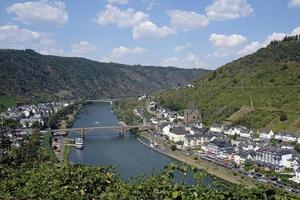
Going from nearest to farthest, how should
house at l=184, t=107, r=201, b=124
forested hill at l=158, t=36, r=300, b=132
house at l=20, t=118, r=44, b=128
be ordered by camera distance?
forested hill at l=158, t=36, r=300, b=132, house at l=184, t=107, r=201, b=124, house at l=20, t=118, r=44, b=128

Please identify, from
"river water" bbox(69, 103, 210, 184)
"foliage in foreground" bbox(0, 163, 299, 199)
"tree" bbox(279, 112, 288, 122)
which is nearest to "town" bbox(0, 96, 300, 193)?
"tree" bbox(279, 112, 288, 122)

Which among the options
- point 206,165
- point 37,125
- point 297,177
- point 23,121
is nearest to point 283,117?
point 206,165

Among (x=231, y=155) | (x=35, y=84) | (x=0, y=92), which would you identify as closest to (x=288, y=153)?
(x=231, y=155)

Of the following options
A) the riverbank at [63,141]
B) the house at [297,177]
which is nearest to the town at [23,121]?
the riverbank at [63,141]

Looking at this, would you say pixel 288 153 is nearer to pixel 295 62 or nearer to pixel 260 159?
pixel 260 159

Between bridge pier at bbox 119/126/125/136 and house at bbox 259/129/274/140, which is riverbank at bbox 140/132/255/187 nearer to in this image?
bridge pier at bbox 119/126/125/136

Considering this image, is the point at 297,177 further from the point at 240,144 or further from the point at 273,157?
the point at 240,144
